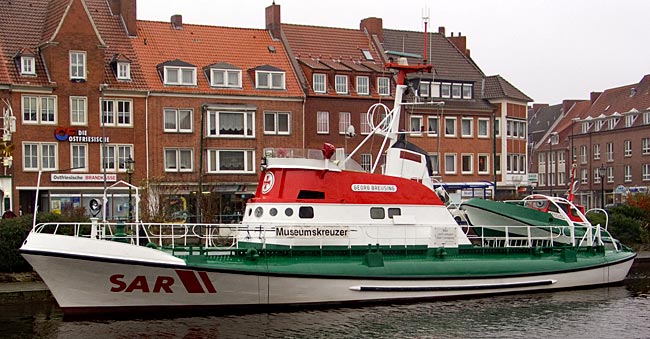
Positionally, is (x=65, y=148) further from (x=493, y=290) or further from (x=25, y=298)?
(x=493, y=290)

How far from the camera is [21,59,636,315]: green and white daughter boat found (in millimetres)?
25859

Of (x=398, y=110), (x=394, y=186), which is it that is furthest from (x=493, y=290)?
(x=398, y=110)

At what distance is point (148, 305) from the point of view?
2642cm

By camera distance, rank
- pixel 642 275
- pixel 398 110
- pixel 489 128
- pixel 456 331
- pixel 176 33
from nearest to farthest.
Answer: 1. pixel 456 331
2. pixel 398 110
3. pixel 642 275
4. pixel 176 33
5. pixel 489 128

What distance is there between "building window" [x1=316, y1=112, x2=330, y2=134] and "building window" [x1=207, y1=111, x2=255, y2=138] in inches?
197

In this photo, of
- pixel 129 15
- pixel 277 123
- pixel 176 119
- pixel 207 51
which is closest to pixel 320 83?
pixel 277 123

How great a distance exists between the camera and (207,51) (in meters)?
60.0

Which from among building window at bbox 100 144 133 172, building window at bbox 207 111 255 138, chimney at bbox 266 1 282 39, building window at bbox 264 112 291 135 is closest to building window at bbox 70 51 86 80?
building window at bbox 100 144 133 172

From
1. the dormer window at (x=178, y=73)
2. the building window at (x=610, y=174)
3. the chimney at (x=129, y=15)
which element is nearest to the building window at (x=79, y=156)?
the dormer window at (x=178, y=73)

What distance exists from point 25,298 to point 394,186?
12898 mm

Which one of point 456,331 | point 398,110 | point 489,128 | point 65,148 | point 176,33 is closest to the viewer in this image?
point 456,331

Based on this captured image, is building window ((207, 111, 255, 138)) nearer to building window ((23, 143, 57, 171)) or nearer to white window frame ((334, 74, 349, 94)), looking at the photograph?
white window frame ((334, 74, 349, 94))

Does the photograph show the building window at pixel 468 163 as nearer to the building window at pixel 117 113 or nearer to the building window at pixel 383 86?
the building window at pixel 383 86

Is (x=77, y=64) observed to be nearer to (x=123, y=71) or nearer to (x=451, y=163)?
(x=123, y=71)
